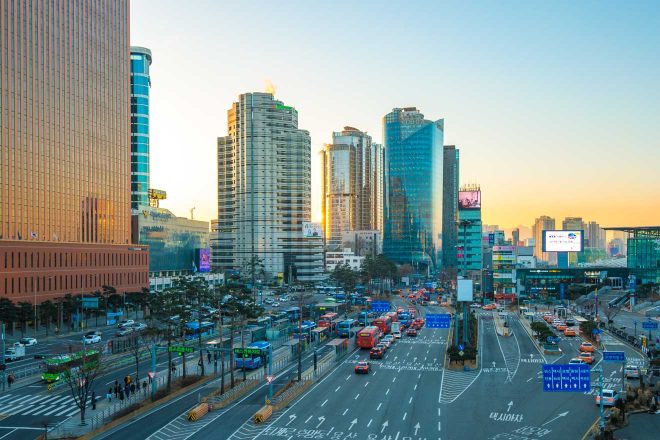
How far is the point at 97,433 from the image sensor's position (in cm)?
4691

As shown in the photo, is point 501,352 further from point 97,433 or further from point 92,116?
point 92,116

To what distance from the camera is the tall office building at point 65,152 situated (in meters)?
115

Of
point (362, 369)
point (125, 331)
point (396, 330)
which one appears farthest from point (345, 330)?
point (125, 331)

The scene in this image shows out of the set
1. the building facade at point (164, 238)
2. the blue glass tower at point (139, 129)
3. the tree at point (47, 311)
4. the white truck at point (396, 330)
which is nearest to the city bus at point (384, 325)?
the white truck at point (396, 330)

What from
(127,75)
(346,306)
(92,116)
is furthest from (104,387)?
(127,75)

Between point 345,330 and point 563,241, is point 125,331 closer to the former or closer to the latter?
point 345,330

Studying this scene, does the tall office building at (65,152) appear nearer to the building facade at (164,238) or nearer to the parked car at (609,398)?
the building facade at (164,238)

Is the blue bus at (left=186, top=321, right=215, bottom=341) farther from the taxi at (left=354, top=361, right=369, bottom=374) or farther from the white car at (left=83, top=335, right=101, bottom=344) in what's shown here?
the taxi at (left=354, top=361, right=369, bottom=374)

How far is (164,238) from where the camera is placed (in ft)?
604

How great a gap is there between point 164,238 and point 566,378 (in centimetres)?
15174

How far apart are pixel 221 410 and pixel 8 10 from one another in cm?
9526

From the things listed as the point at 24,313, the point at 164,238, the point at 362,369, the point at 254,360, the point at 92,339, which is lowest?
the point at 92,339

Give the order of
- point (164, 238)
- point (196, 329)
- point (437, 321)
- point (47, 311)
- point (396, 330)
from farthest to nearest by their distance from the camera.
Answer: point (164, 238)
point (47, 311)
point (396, 330)
point (196, 329)
point (437, 321)

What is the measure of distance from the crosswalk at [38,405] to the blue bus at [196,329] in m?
33.0
